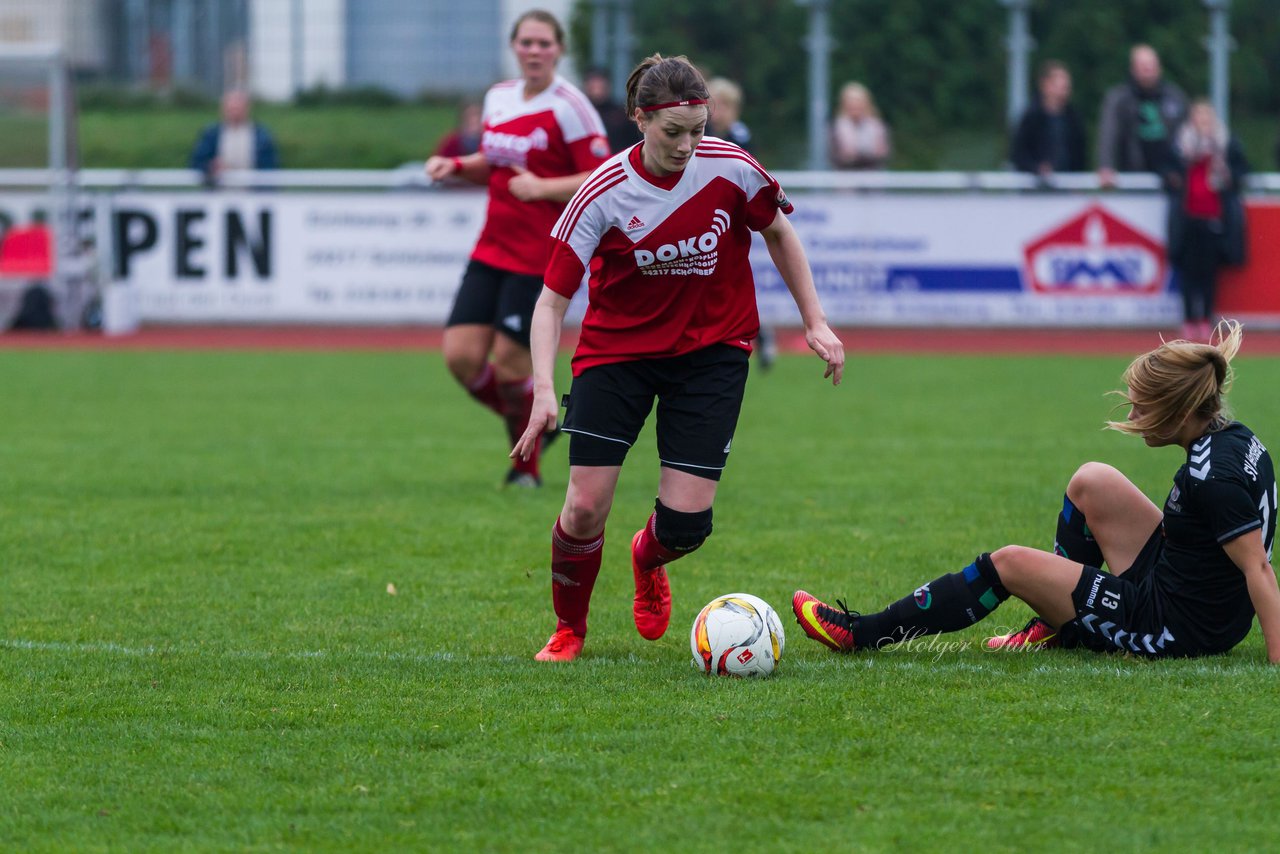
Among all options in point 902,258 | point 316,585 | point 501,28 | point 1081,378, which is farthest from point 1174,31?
point 316,585

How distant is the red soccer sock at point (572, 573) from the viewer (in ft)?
17.8

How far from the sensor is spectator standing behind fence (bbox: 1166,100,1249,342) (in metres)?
16.6

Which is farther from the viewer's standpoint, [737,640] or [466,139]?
[466,139]

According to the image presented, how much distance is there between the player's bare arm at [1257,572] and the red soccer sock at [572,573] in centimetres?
183

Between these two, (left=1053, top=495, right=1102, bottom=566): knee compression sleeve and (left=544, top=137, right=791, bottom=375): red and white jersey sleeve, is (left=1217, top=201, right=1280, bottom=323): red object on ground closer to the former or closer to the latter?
(left=1053, top=495, right=1102, bottom=566): knee compression sleeve

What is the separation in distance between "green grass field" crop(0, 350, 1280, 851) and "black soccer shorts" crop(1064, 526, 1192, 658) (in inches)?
3.9

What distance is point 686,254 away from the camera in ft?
17.3

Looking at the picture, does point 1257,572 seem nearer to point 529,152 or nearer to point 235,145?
point 529,152

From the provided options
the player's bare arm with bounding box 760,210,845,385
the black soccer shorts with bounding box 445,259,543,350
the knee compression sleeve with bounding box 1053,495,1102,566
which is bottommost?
the knee compression sleeve with bounding box 1053,495,1102,566

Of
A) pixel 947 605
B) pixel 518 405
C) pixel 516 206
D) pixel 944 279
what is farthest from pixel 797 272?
pixel 944 279

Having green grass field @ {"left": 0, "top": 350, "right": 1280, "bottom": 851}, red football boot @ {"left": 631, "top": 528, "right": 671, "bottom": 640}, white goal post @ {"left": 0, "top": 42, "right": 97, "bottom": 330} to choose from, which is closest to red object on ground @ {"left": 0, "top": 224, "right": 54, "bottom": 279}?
white goal post @ {"left": 0, "top": 42, "right": 97, "bottom": 330}

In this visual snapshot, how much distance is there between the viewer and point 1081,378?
13898 millimetres

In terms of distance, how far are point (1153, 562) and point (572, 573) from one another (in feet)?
5.56

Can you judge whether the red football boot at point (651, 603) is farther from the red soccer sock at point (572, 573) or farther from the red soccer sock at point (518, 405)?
the red soccer sock at point (518, 405)
